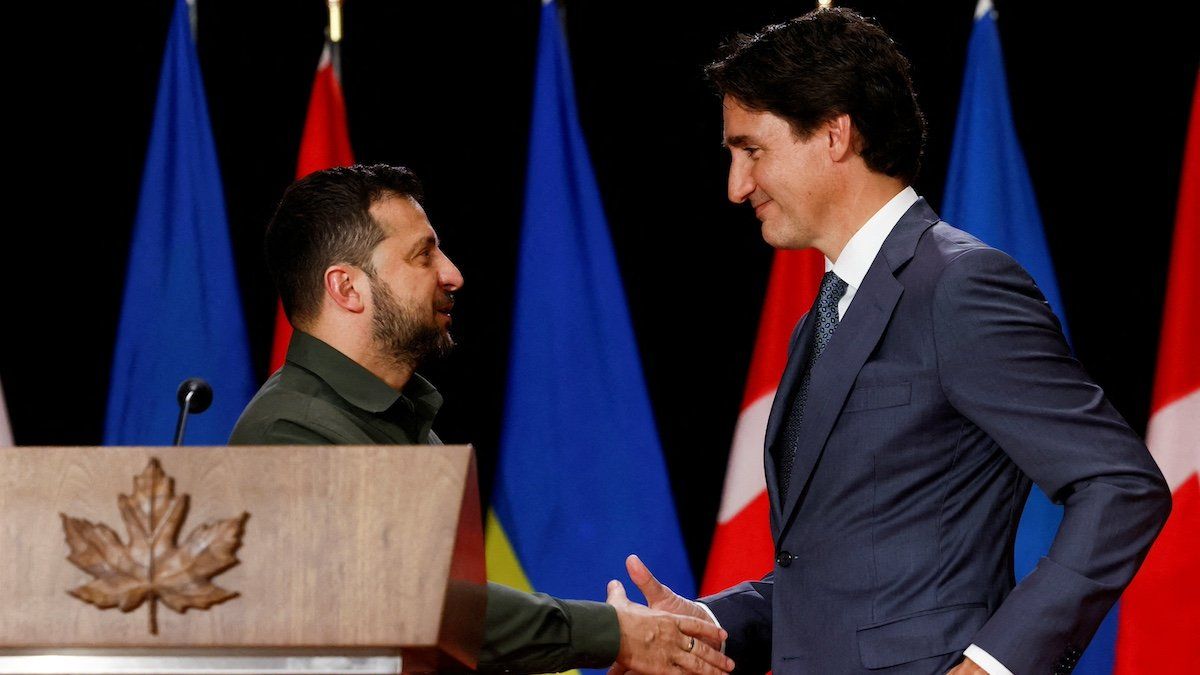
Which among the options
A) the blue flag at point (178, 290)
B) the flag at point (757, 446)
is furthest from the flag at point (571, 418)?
the blue flag at point (178, 290)

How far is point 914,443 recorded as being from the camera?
1842 mm

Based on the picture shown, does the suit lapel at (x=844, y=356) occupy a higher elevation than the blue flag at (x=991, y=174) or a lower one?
lower

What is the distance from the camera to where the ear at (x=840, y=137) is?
2135 millimetres

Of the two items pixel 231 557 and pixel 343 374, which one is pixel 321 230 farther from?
pixel 231 557

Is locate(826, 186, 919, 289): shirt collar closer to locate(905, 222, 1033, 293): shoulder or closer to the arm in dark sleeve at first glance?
locate(905, 222, 1033, 293): shoulder

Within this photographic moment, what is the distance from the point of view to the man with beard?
212 centimetres

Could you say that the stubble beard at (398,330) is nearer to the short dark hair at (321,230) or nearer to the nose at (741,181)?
the short dark hair at (321,230)

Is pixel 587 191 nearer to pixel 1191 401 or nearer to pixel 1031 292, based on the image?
pixel 1191 401

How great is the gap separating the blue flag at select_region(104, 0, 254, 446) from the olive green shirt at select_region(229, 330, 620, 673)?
63.4 inches

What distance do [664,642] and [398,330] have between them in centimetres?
79

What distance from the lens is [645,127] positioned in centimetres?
434

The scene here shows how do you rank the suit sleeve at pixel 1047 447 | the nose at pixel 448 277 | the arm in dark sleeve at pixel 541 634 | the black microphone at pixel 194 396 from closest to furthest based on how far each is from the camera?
1. the suit sleeve at pixel 1047 447
2. the arm in dark sleeve at pixel 541 634
3. the black microphone at pixel 194 396
4. the nose at pixel 448 277

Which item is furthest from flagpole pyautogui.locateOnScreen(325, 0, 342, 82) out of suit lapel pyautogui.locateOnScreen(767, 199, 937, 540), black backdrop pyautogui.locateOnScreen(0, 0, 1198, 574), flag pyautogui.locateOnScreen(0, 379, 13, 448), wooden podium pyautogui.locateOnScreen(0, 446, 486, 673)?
wooden podium pyautogui.locateOnScreen(0, 446, 486, 673)

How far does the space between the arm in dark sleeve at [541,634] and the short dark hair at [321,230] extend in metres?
0.79
